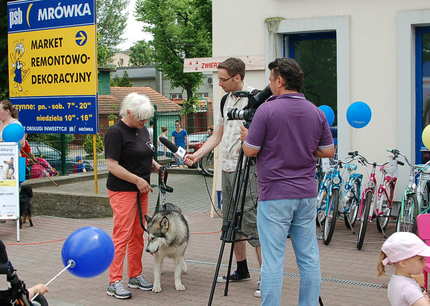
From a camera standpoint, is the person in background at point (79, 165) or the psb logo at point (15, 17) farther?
the person in background at point (79, 165)

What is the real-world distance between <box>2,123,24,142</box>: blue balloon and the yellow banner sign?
2.08m

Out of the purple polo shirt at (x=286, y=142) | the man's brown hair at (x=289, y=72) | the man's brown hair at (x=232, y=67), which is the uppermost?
the man's brown hair at (x=232, y=67)

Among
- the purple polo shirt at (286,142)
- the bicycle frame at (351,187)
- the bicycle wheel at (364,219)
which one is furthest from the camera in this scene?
the bicycle frame at (351,187)

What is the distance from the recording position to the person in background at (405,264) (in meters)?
3.94

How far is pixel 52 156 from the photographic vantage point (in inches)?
611

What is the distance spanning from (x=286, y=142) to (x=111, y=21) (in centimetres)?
6389

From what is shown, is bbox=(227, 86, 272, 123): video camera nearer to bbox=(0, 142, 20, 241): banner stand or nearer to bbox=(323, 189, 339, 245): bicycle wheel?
bbox=(323, 189, 339, 245): bicycle wheel

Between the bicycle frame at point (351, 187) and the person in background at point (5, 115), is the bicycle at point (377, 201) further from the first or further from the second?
the person in background at point (5, 115)

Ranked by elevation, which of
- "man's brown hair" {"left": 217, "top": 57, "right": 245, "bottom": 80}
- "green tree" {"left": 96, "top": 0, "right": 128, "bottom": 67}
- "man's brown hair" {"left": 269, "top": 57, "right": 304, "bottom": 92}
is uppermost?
"green tree" {"left": 96, "top": 0, "right": 128, "bottom": 67}

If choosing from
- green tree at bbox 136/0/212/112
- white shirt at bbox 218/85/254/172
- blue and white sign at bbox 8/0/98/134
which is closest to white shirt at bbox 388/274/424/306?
white shirt at bbox 218/85/254/172

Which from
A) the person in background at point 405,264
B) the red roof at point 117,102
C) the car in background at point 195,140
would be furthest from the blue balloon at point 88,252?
the red roof at point 117,102

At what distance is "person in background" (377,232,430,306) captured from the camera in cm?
394

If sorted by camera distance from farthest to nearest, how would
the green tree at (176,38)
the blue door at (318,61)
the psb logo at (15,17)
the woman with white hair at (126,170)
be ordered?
the green tree at (176,38) < the psb logo at (15,17) < the blue door at (318,61) < the woman with white hair at (126,170)

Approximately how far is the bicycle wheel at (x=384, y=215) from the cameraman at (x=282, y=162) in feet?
13.6
